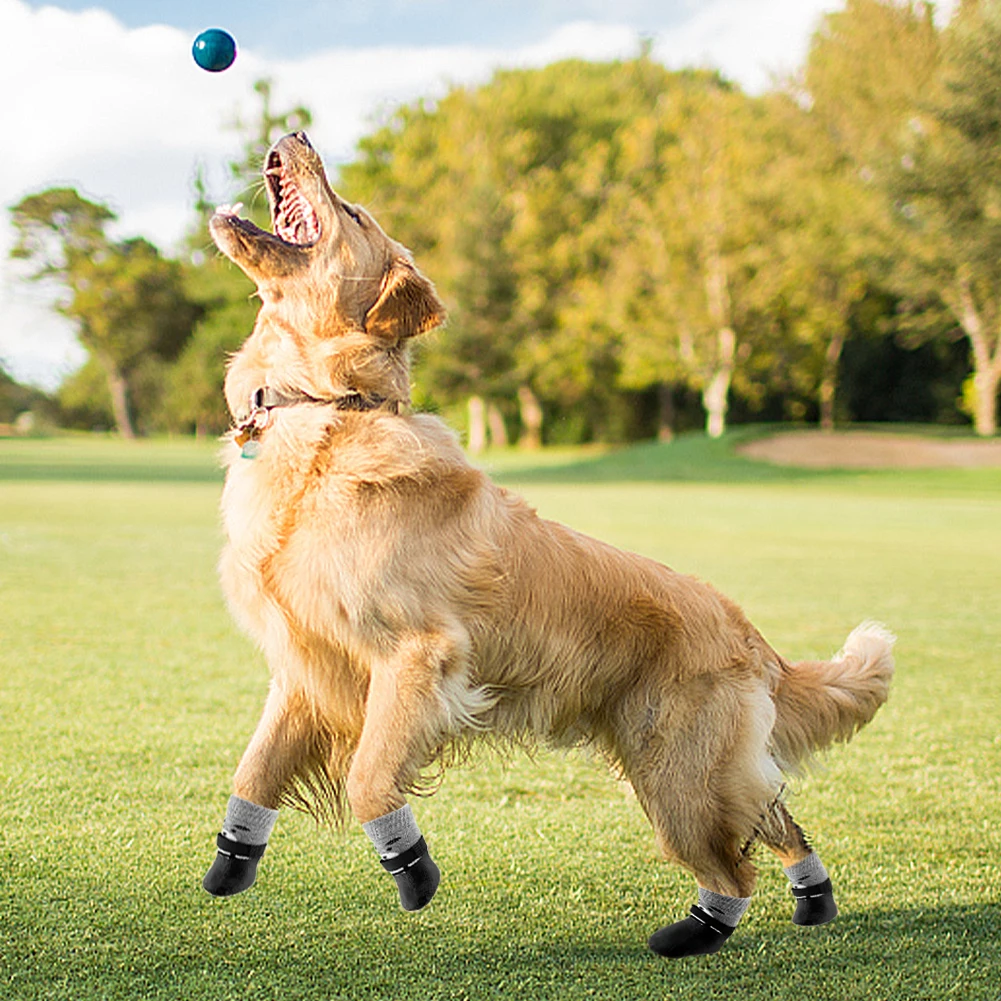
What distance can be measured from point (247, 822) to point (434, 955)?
0.63m

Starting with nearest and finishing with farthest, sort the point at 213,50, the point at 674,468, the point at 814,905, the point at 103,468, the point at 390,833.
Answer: the point at 390,833 → the point at 814,905 → the point at 213,50 → the point at 103,468 → the point at 674,468

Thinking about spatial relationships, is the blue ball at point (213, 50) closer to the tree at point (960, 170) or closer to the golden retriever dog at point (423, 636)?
the golden retriever dog at point (423, 636)

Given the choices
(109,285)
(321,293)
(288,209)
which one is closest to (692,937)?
(321,293)

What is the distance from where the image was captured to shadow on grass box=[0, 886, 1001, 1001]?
250 cm

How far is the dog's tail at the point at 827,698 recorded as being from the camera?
3.19 metres

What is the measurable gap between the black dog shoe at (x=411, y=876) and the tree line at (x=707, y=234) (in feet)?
89.5

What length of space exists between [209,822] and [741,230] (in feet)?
129

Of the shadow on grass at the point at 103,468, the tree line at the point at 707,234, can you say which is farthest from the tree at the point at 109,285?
the shadow on grass at the point at 103,468

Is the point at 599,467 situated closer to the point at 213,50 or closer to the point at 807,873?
the point at 213,50

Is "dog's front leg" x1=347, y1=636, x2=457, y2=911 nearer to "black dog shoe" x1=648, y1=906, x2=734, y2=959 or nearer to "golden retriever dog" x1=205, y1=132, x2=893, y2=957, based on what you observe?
"golden retriever dog" x1=205, y1=132, x2=893, y2=957

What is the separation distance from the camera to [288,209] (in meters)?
3.55

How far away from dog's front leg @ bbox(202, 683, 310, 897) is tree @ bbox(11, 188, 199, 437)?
6570 cm

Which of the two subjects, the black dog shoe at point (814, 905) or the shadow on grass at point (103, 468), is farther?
the shadow on grass at point (103, 468)

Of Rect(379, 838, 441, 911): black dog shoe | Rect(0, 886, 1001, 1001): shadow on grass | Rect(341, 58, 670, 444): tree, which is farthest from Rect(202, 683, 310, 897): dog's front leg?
Rect(341, 58, 670, 444): tree
